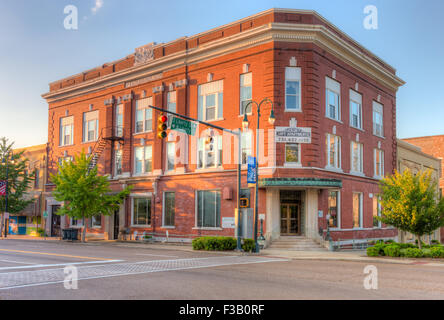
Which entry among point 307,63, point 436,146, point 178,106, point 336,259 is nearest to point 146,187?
point 178,106

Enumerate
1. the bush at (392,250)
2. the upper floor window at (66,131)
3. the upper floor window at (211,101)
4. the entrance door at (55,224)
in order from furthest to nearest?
the entrance door at (55,224) < the upper floor window at (66,131) < the upper floor window at (211,101) < the bush at (392,250)

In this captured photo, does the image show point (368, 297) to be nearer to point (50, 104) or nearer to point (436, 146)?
point (50, 104)

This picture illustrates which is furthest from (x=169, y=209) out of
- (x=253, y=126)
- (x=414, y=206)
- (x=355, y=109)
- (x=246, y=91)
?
(x=414, y=206)

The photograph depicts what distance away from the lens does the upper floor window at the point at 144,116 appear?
35812 mm

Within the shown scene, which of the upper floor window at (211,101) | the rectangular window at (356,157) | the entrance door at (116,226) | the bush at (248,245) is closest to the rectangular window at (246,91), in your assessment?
the upper floor window at (211,101)

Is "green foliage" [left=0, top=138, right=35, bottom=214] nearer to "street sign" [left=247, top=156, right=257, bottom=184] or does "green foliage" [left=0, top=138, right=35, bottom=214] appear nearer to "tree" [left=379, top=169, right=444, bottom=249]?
"street sign" [left=247, top=156, right=257, bottom=184]

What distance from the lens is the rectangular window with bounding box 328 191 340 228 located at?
29.0 metres

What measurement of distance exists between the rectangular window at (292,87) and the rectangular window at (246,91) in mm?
2462

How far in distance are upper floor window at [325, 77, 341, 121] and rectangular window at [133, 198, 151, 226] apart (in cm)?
1552

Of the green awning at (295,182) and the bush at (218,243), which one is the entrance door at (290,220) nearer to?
the green awning at (295,182)

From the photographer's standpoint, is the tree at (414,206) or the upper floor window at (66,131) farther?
the upper floor window at (66,131)

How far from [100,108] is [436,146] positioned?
44.1 metres

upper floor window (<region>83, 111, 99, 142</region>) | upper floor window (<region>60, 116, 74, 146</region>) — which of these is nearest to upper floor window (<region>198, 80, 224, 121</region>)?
upper floor window (<region>83, 111, 99, 142</region>)

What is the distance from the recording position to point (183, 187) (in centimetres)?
3228
